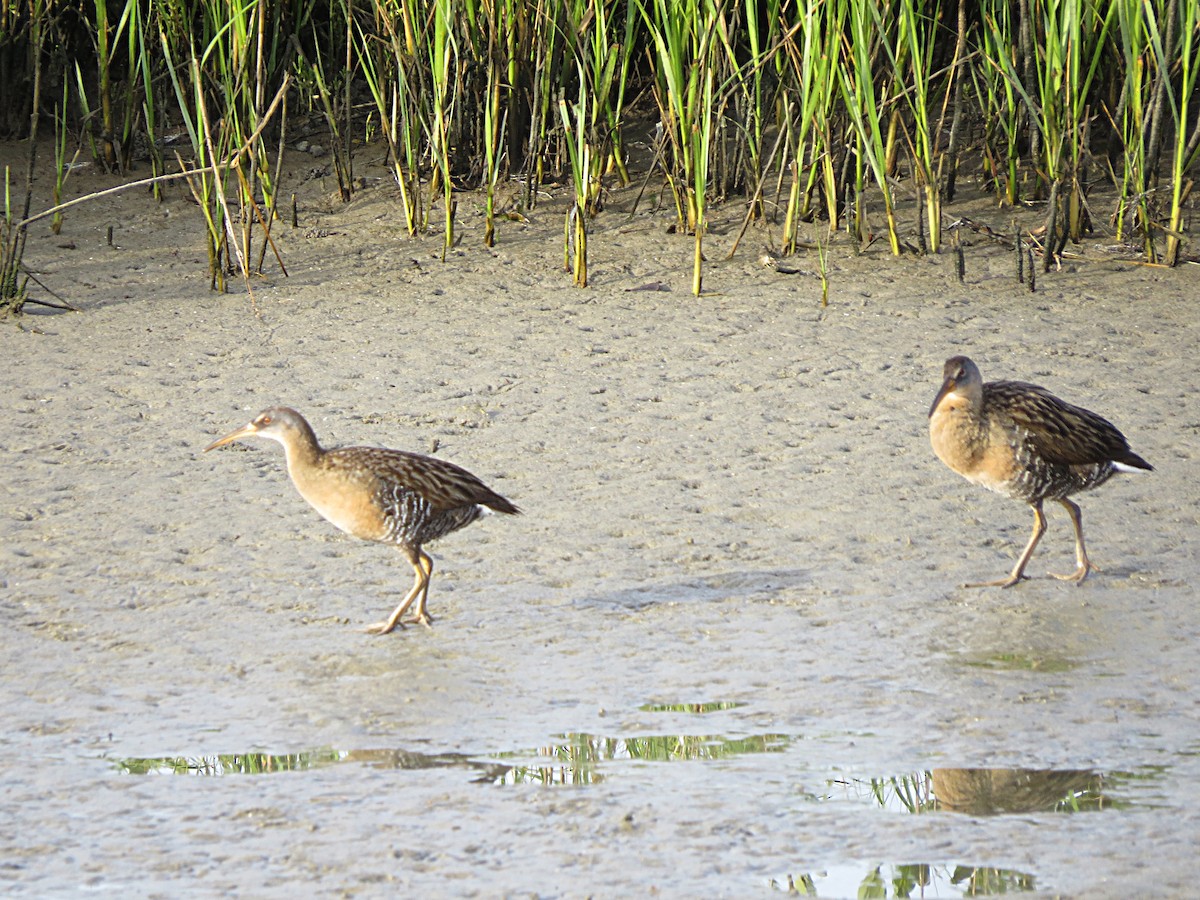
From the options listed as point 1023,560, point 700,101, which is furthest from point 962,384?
point 700,101

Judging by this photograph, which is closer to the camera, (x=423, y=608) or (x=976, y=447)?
(x=423, y=608)

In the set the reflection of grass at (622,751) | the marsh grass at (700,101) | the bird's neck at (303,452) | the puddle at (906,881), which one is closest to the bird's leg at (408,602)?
the bird's neck at (303,452)

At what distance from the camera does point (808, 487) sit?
5562 mm

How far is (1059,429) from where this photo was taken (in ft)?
16.3

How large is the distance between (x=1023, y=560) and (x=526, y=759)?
74.1 inches

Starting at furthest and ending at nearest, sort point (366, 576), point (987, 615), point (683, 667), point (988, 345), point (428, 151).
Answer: point (428, 151), point (988, 345), point (366, 576), point (987, 615), point (683, 667)

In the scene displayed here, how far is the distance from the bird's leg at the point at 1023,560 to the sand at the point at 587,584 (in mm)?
57

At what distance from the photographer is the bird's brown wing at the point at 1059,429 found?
4.94 meters

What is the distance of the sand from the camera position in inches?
130

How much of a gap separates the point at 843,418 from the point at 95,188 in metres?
4.77

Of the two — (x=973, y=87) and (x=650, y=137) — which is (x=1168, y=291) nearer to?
(x=973, y=87)

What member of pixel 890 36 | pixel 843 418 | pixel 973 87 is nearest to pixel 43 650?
pixel 843 418

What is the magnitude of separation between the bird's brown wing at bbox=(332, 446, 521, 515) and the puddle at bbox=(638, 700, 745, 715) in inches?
40.4

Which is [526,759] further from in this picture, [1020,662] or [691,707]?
[1020,662]
